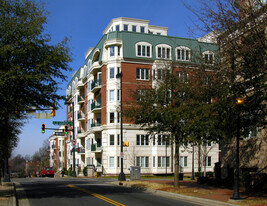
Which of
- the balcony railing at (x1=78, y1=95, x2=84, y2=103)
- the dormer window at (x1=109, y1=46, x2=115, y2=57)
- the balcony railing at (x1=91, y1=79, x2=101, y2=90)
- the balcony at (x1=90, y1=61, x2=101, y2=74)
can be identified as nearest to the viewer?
the dormer window at (x1=109, y1=46, x2=115, y2=57)

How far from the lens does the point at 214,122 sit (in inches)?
622

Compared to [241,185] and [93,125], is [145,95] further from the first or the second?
[93,125]

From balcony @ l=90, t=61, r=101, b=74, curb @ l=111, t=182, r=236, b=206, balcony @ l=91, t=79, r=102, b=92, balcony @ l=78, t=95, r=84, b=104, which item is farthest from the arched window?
curb @ l=111, t=182, r=236, b=206

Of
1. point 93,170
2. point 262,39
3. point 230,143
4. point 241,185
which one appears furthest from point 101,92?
point 262,39

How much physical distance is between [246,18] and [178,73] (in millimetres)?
8885

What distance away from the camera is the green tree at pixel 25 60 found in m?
15.6

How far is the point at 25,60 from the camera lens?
16625 mm

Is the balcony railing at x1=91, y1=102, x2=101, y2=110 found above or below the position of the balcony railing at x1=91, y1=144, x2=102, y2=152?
above

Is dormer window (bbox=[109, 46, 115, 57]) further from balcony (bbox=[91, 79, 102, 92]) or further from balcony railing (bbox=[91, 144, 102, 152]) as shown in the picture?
balcony railing (bbox=[91, 144, 102, 152])

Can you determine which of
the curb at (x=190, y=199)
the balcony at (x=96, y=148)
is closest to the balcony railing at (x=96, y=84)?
the balcony at (x=96, y=148)

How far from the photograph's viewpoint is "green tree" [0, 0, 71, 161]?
1564 centimetres

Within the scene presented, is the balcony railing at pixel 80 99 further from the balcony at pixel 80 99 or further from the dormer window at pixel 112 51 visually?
the dormer window at pixel 112 51

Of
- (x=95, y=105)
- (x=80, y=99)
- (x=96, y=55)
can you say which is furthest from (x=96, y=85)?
(x=80, y=99)

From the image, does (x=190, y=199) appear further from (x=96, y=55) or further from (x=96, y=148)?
(x=96, y=55)
